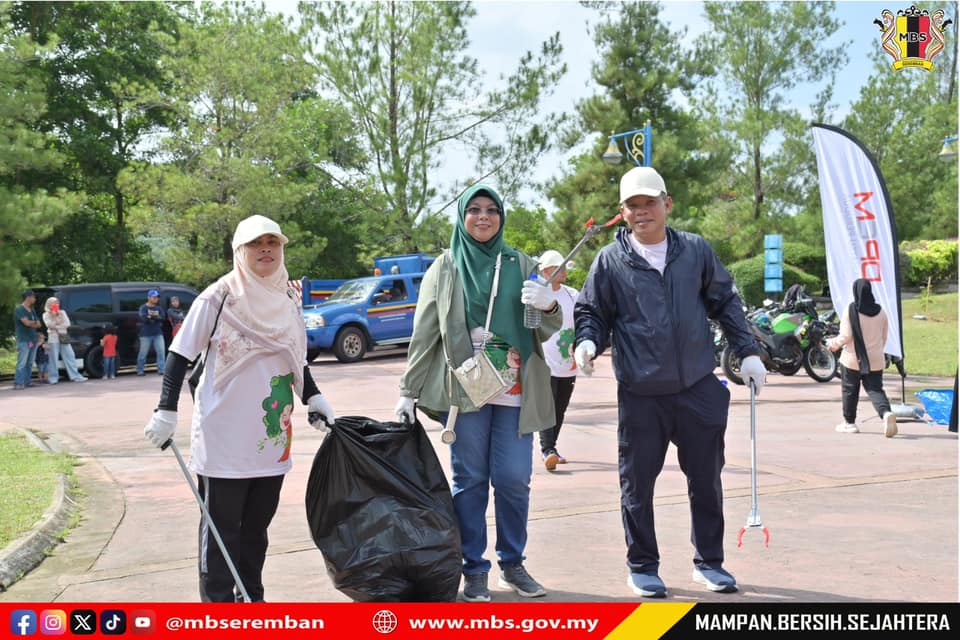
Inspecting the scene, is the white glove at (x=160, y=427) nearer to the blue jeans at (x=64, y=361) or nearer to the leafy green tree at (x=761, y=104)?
the blue jeans at (x=64, y=361)

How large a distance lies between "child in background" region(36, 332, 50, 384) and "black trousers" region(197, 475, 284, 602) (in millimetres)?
15448

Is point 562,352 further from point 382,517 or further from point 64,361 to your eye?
point 64,361

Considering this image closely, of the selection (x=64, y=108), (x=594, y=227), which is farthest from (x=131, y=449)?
(x=64, y=108)

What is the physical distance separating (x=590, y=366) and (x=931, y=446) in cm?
597

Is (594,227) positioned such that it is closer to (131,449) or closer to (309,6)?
(131,449)

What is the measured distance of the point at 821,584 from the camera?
4.87 metres

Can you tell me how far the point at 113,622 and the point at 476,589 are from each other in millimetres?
1580

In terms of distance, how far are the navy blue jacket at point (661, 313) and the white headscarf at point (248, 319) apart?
143 cm

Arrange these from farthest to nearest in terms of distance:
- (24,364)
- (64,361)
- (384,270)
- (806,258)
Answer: (806,258) < (384,270) < (64,361) < (24,364)

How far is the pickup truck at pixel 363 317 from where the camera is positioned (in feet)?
67.1

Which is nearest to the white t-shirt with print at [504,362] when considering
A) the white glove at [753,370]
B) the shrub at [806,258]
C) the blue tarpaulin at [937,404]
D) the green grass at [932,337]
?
the white glove at [753,370]

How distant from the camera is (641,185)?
4.80 metres

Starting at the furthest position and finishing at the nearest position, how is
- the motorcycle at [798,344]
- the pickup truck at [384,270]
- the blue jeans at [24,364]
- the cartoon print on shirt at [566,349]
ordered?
the pickup truck at [384,270] → the blue jeans at [24,364] → the motorcycle at [798,344] → the cartoon print on shirt at [566,349]

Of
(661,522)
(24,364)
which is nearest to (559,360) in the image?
(661,522)
